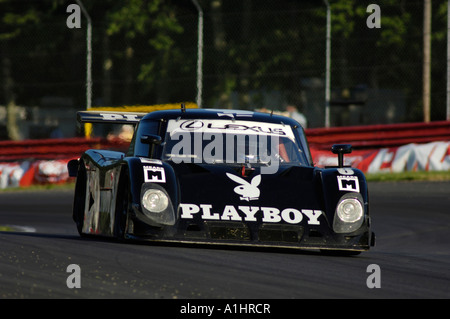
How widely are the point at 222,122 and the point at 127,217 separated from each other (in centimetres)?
165

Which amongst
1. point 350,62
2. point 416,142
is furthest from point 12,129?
point 416,142

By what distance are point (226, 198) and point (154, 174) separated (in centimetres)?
54

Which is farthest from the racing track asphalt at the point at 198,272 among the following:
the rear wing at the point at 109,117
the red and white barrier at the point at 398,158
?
the red and white barrier at the point at 398,158

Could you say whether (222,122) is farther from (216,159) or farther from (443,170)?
(443,170)

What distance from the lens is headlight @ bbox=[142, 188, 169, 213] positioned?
6527mm

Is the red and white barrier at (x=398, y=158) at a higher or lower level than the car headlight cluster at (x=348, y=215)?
higher

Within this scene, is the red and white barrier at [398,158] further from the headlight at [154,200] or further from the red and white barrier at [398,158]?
the headlight at [154,200]

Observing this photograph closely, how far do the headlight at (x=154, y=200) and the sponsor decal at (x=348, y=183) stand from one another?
131 centimetres

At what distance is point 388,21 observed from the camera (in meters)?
29.8

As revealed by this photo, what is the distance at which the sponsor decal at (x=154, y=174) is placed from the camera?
6617 millimetres

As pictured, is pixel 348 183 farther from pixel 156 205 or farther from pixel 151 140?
pixel 151 140

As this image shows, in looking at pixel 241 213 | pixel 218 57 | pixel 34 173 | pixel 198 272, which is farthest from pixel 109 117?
pixel 218 57

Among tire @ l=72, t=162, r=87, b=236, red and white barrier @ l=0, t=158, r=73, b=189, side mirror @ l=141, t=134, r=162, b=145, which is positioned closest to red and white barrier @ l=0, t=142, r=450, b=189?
red and white barrier @ l=0, t=158, r=73, b=189

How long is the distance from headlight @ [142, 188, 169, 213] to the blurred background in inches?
563
